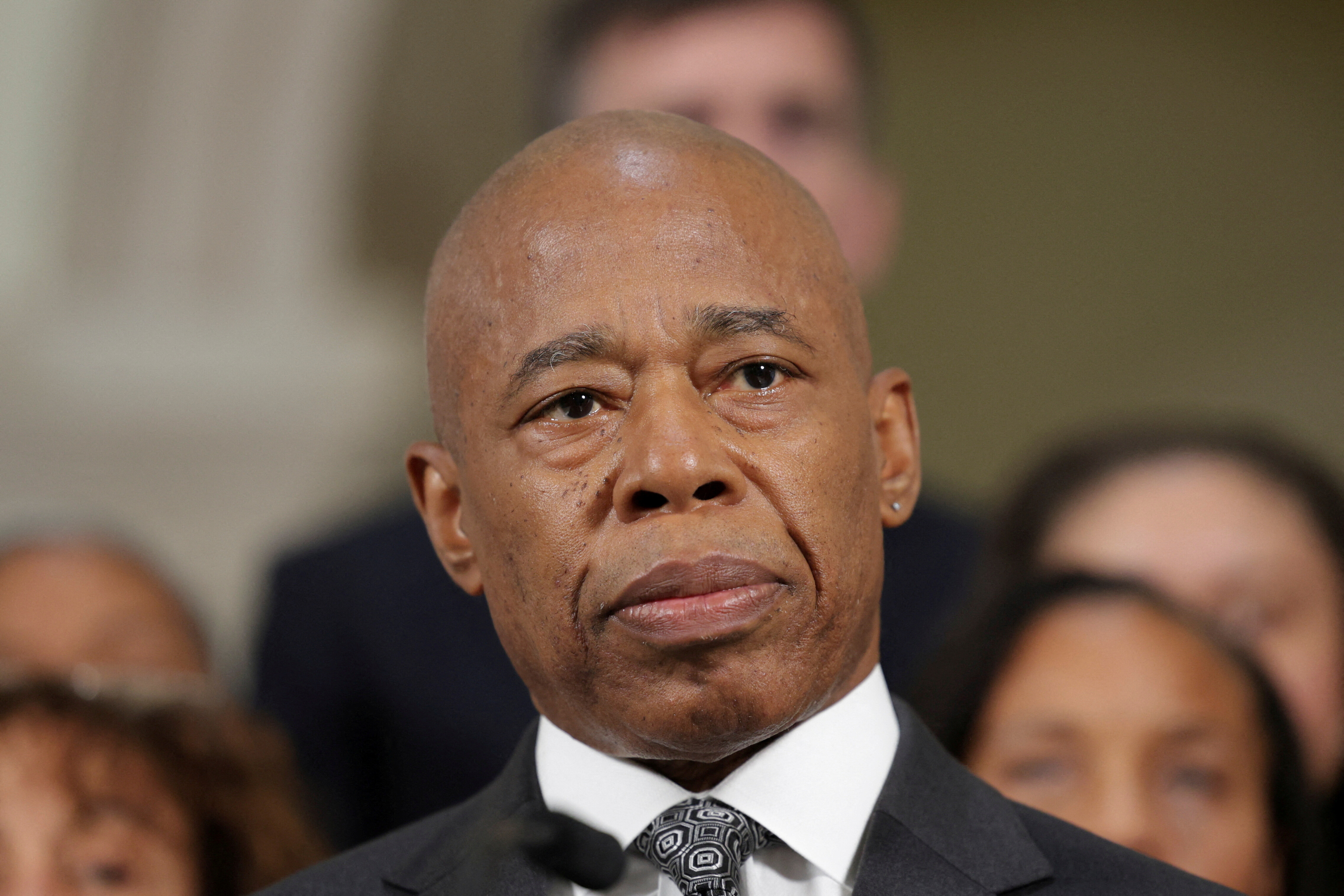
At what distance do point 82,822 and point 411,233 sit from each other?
14.9 feet

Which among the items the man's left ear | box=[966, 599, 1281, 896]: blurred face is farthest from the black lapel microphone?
box=[966, 599, 1281, 896]: blurred face

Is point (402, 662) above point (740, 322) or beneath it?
beneath

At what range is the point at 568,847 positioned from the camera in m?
1.71

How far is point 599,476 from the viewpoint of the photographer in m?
1.95

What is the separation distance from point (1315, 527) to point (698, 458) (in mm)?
2151

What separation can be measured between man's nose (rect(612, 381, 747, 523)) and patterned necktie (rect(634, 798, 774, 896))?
0.36 meters

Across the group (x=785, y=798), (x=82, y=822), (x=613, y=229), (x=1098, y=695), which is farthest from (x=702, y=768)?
(x=82, y=822)

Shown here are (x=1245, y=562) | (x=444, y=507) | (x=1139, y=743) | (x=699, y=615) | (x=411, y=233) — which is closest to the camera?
(x=699, y=615)

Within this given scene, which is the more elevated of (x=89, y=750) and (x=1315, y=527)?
(x=1315, y=527)

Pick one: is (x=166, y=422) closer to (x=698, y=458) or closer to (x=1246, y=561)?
(x=1246, y=561)

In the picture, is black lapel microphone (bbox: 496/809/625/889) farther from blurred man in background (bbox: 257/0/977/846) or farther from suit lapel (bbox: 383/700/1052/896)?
blurred man in background (bbox: 257/0/977/846)

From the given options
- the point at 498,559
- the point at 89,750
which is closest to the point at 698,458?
the point at 498,559

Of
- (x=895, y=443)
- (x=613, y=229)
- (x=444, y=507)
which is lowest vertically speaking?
(x=444, y=507)

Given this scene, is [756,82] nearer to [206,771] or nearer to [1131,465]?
[1131,465]
